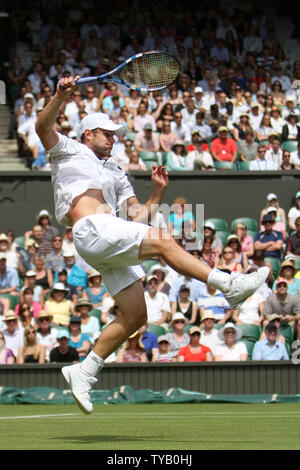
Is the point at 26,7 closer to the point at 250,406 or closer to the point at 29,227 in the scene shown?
the point at 29,227

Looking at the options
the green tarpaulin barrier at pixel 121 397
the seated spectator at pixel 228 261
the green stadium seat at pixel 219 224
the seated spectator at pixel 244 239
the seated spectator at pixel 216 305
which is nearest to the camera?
the green tarpaulin barrier at pixel 121 397

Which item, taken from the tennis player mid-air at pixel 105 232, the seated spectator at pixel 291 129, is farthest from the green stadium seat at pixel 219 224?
the tennis player mid-air at pixel 105 232

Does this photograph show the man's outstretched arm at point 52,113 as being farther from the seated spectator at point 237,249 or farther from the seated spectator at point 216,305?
the seated spectator at point 237,249

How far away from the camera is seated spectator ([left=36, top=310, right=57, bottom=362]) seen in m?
13.4

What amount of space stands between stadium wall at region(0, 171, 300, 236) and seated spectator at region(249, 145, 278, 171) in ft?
0.50

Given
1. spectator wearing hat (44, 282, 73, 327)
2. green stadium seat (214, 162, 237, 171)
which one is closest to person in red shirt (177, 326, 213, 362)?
spectator wearing hat (44, 282, 73, 327)

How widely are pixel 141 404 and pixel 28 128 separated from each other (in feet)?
23.7

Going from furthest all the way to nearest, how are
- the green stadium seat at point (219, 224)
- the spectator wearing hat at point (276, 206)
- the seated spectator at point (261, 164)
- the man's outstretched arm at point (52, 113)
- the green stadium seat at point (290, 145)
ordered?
the green stadium seat at point (290, 145), the seated spectator at point (261, 164), the green stadium seat at point (219, 224), the spectator wearing hat at point (276, 206), the man's outstretched arm at point (52, 113)

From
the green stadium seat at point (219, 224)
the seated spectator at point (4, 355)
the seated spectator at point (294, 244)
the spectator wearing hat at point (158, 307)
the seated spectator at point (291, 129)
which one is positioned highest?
the seated spectator at point (291, 129)

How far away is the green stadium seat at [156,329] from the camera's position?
13.8 m

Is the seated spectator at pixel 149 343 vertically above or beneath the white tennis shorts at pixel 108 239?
beneath

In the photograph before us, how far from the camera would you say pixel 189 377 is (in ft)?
41.5

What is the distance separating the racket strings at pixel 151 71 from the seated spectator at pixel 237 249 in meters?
6.68

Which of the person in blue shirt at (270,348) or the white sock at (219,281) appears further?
the person in blue shirt at (270,348)
